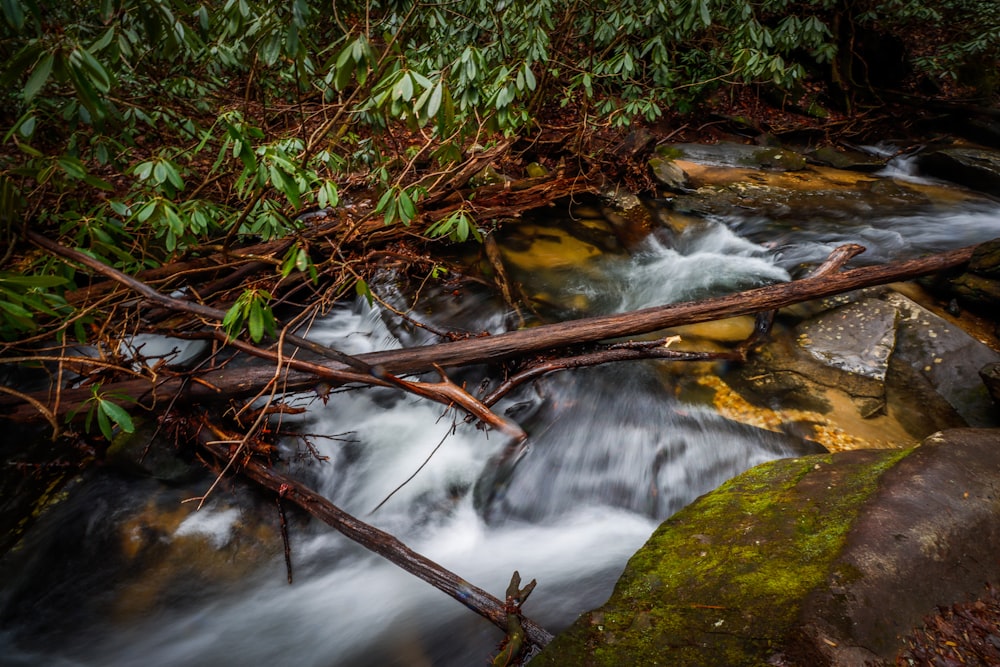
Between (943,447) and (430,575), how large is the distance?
2.35m

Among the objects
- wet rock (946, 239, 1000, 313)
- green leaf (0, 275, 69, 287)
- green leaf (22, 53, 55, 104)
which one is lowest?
wet rock (946, 239, 1000, 313)

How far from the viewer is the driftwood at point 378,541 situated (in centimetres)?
213

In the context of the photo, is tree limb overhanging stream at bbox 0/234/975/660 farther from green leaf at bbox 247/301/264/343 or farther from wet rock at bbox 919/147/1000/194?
wet rock at bbox 919/147/1000/194

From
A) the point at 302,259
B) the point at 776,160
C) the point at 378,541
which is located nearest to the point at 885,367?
the point at 378,541

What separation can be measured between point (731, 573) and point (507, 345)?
2.02 meters

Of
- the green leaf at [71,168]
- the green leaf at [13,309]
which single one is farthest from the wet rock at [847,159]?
the green leaf at [13,309]

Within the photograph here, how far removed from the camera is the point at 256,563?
9.89 feet

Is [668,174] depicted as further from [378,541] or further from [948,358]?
[378,541]

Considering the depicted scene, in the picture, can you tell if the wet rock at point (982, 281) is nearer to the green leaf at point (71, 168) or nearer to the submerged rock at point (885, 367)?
the submerged rock at point (885, 367)

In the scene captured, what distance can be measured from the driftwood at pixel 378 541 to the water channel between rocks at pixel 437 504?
0.79 feet

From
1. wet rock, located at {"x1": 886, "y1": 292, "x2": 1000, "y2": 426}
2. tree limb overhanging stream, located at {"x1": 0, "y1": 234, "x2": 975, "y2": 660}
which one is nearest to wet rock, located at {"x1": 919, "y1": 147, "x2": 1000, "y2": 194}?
tree limb overhanging stream, located at {"x1": 0, "y1": 234, "x2": 975, "y2": 660}

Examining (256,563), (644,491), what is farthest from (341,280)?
(644,491)

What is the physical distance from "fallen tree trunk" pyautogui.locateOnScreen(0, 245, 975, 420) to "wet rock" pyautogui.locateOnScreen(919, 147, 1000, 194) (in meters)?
4.61

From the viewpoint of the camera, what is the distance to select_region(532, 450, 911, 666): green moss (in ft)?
5.24
